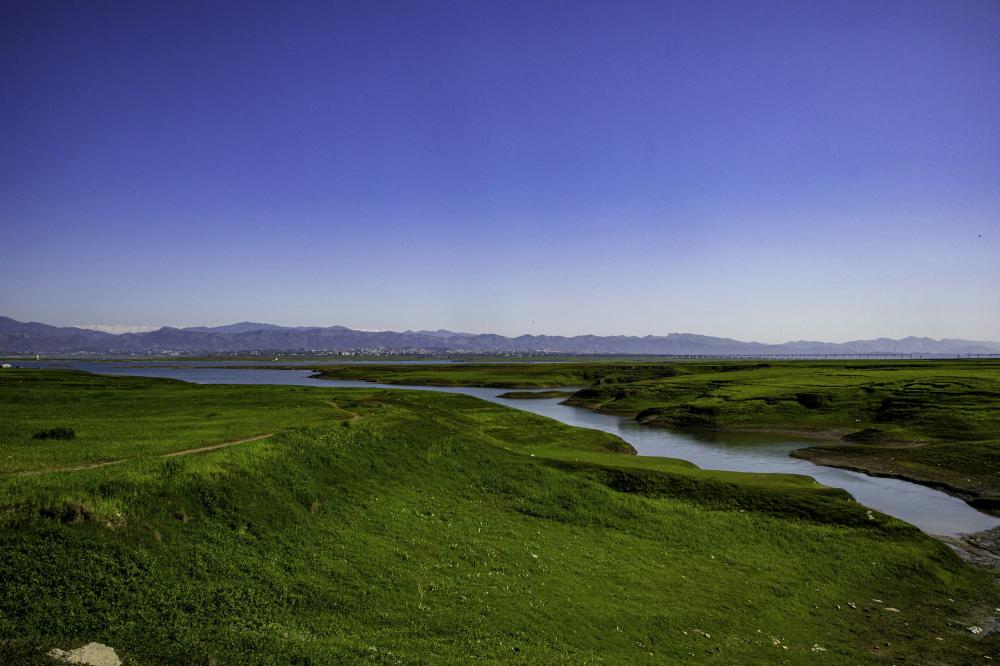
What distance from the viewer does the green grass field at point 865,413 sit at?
54250mm

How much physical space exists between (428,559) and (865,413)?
81.9 meters

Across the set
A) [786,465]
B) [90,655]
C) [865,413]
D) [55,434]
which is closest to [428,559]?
[90,655]

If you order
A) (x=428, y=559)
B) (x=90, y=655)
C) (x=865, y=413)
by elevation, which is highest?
(x=90, y=655)

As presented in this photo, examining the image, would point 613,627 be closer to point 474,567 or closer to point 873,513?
point 474,567

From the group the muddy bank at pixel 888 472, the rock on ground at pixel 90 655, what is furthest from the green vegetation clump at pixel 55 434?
the muddy bank at pixel 888 472

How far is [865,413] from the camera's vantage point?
8200cm

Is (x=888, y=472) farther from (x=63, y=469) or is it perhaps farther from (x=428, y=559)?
(x=63, y=469)

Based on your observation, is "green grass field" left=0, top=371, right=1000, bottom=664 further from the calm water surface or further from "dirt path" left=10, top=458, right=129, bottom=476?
the calm water surface

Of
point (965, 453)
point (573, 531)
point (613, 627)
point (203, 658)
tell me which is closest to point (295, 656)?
point (203, 658)

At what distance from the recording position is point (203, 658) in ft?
45.0

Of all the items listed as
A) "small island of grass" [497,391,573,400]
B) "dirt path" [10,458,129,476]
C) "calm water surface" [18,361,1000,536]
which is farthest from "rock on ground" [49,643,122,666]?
"small island of grass" [497,391,573,400]

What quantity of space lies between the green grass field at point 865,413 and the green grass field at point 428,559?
25.9m

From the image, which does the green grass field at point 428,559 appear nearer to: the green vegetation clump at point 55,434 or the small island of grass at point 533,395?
the green vegetation clump at point 55,434

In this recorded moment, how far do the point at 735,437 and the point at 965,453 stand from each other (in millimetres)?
24774
